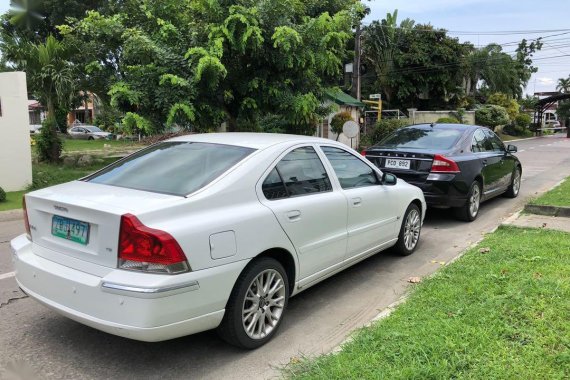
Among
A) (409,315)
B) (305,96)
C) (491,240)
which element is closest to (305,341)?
(409,315)

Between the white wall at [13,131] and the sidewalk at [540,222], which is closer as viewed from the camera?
the sidewalk at [540,222]

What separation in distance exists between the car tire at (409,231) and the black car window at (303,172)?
1.76 m

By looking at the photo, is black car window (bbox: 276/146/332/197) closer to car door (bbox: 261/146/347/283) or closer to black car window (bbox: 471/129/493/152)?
car door (bbox: 261/146/347/283)

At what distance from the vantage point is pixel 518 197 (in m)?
10.5

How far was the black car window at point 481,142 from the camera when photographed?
8398mm

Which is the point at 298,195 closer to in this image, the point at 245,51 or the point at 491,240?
the point at 491,240

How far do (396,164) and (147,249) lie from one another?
553 cm

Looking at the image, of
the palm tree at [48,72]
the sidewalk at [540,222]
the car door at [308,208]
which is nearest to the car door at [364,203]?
the car door at [308,208]

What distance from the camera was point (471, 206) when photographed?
803cm

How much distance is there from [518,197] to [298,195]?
316 inches

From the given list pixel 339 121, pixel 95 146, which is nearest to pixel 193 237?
pixel 339 121

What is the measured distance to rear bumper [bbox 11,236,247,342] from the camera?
296 centimetres

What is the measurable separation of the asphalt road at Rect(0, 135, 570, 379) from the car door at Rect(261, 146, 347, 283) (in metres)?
0.44

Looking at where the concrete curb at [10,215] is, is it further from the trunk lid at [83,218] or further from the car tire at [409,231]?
the car tire at [409,231]
